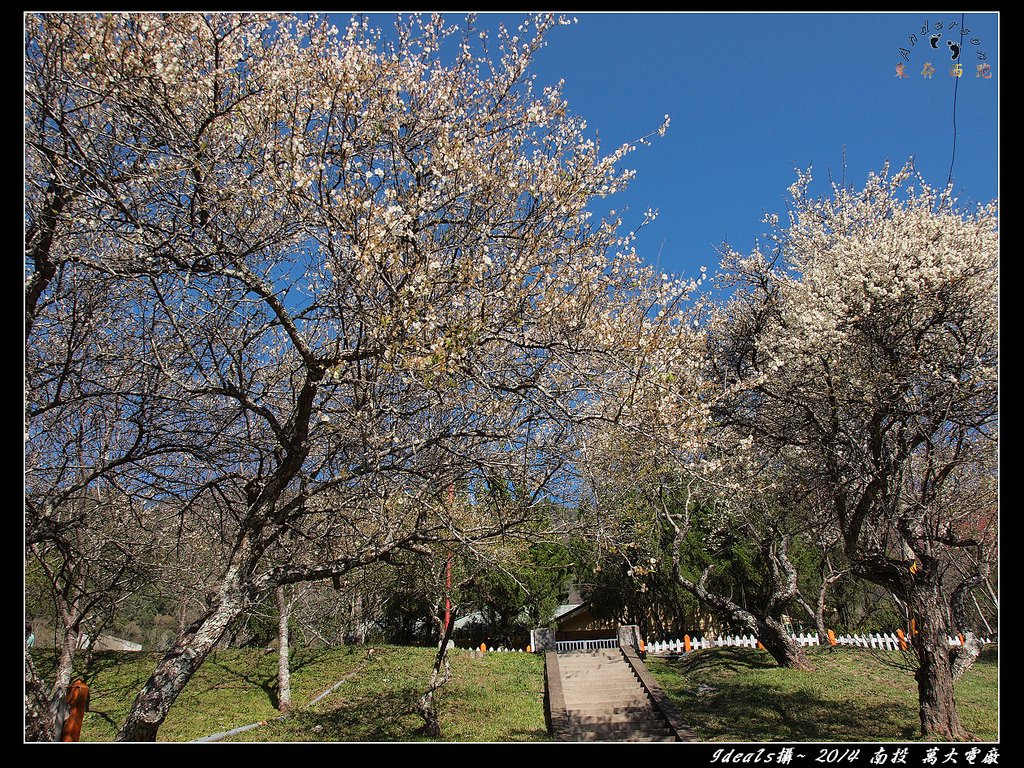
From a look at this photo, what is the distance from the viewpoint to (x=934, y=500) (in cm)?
868

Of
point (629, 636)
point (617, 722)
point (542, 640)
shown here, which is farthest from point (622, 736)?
point (542, 640)

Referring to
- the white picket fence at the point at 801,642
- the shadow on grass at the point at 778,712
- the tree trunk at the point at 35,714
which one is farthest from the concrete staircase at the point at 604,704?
the tree trunk at the point at 35,714

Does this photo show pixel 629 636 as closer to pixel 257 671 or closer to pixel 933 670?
pixel 257 671

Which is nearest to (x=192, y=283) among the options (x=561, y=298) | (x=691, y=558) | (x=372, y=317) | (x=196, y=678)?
(x=372, y=317)

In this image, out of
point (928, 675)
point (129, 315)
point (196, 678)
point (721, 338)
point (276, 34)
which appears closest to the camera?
point (276, 34)

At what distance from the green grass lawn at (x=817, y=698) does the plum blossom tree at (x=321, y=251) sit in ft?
22.3

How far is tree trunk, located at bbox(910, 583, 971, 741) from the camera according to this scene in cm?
793

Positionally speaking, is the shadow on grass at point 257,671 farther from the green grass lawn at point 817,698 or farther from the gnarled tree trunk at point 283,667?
the green grass lawn at point 817,698

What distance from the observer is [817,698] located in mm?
11570

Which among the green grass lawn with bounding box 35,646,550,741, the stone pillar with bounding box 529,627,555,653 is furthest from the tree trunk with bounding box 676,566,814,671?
the stone pillar with bounding box 529,627,555,653

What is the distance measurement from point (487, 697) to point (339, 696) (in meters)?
3.53
